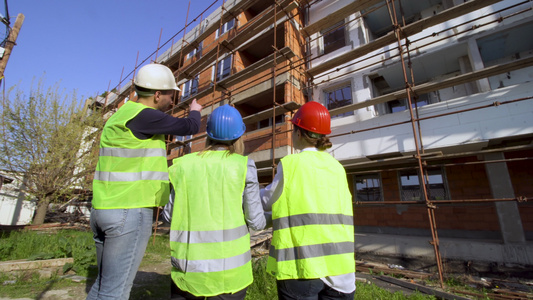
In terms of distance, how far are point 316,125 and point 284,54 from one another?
6.60 metres

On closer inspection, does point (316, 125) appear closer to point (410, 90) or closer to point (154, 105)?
point (154, 105)

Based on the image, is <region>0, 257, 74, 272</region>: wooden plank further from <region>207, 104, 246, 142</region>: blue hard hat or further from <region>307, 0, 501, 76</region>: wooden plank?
<region>307, 0, 501, 76</region>: wooden plank

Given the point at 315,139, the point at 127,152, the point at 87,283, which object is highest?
the point at 315,139

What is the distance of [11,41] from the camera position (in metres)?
7.90

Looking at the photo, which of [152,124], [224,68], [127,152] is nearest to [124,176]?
[127,152]

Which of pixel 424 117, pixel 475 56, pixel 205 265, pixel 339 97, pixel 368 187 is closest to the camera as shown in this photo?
pixel 205 265

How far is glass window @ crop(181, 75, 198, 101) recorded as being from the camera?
1264 centimetres

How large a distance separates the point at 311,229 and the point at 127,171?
4.10 ft

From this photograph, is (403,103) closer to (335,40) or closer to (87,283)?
(335,40)

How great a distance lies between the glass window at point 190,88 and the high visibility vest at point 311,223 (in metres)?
11.9

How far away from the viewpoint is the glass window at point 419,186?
286 inches

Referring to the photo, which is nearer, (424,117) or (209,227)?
(209,227)

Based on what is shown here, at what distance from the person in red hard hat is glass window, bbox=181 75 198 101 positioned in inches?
468

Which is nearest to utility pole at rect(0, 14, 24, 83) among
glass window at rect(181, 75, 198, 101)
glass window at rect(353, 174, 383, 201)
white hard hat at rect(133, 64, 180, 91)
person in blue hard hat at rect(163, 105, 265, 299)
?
glass window at rect(181, 75, 198, 101)
